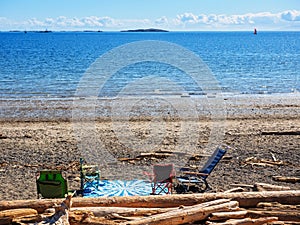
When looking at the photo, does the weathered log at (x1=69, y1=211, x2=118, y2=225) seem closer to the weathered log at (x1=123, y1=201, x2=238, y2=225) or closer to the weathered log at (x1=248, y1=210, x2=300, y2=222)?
the weathered log at (x1=123, y1=201, x2=238, y2=225)

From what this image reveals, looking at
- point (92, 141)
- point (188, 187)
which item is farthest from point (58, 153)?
point (188, 187)

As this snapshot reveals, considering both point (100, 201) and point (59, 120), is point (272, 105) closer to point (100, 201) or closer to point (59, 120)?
point (59, 120)

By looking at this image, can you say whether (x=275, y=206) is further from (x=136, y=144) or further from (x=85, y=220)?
(x=136, y=144)

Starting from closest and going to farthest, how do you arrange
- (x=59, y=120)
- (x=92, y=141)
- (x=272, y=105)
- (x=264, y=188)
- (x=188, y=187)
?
(x=264, y=188) → (x=188, y=187) → (x=92, y=141) → (x=59, y=120) → (x=272, y=105)

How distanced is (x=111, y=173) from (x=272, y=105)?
44.7ft

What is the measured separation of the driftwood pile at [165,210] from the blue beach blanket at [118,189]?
214 centimetres

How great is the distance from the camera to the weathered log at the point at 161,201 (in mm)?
5586

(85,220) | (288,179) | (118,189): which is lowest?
(288,179)

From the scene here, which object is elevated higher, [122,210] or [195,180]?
[122,210]

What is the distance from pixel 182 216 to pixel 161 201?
24.1 inches

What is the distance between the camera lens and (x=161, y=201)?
5723 mm

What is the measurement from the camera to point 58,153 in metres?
12.6

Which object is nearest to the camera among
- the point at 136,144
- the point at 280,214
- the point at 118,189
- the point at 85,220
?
the point at 85,220

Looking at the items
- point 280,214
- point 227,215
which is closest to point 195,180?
point 280,214
